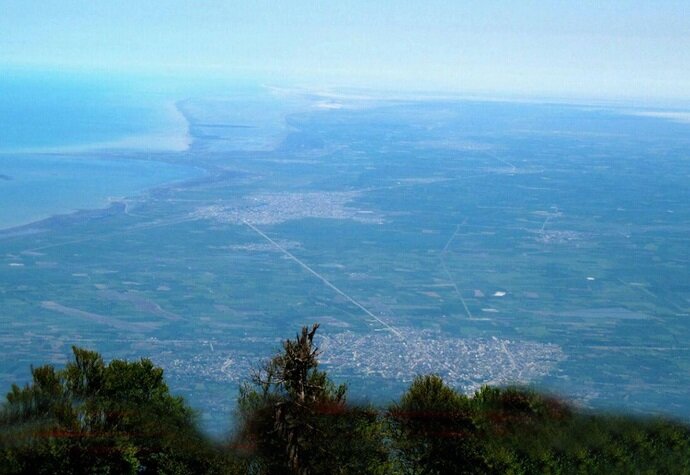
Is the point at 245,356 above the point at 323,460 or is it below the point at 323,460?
below

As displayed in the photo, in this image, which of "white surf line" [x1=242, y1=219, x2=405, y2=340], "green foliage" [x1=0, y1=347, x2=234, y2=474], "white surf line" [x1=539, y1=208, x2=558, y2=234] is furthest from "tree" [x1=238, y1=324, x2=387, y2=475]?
"white surf line" [x1=539, y1=208, x2=558, y2=234]

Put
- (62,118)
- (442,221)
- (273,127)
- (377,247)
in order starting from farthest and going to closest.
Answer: (62,118) → (273,127) → (442,221) → (377,247)

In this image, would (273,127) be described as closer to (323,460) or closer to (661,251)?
(661,251)

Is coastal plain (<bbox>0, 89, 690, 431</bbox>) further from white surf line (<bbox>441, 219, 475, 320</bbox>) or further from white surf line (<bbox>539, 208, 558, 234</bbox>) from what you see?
white surf line (<bbox>539, 208, 558, 234</bbox>)

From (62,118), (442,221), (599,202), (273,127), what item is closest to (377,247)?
(442,221)

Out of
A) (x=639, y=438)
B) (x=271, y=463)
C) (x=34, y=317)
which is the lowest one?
(x=34, y=317)

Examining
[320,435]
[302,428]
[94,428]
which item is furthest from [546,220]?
[94,428]

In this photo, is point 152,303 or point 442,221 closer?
point 152,303

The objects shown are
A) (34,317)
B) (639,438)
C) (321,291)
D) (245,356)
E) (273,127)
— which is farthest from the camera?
(273,127)
